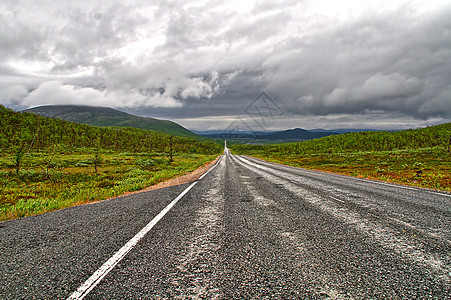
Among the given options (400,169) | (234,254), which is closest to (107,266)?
(234,254)

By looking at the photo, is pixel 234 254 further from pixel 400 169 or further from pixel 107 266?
pixel 400 169

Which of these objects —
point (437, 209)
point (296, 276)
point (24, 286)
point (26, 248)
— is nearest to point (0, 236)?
point (26, 248)

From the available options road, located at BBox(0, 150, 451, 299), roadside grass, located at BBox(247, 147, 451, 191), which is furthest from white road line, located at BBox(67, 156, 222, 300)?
roadside grass, located at BBox(247, 147, 451, 191)

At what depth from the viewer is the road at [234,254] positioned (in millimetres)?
2391

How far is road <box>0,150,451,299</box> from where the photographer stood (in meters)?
2.39

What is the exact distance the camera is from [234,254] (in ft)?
10.9

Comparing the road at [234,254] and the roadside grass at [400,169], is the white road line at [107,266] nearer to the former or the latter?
the road at [234,254]

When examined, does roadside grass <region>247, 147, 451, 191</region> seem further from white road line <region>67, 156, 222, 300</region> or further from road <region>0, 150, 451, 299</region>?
white road line <region>67, 156, 222, 300</region>

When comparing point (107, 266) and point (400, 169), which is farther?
point (400, 169)

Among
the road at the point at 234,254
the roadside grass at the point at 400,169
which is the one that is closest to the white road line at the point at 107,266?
the road at the point at 234,254

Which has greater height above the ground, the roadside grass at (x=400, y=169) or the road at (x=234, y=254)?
the road at (x=234, y=254)

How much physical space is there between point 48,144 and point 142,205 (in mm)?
112281

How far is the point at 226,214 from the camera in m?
5.73

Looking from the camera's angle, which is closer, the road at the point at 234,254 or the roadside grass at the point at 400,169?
the road at the point at 234,254
